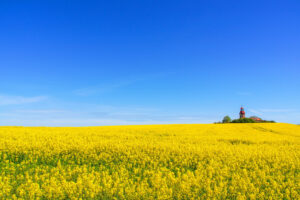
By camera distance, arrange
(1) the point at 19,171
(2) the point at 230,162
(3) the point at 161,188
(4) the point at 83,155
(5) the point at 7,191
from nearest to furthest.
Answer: (3) the point at 161,188, (5) the point at 7,191, (1) the point at 19,171, (2) the point at 230,162, (4) the point at 83,155

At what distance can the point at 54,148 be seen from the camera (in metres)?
10.4

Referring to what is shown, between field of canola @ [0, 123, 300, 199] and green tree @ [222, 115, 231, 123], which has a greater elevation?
green tree @ [222, 115, 231, 123]

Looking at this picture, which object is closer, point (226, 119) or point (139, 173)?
point (139, 173)

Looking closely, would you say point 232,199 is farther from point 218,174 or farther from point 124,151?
point 124,151

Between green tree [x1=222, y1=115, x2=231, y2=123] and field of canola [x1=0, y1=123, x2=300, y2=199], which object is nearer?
field of canola [x1=0, y1=123, x2=300, y2=199]

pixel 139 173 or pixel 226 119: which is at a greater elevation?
pixel 226 119

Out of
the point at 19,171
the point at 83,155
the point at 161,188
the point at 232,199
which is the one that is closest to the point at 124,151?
the point at 83,155

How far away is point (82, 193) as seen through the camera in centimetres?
557

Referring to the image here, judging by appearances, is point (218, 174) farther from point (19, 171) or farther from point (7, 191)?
point (19, 171)

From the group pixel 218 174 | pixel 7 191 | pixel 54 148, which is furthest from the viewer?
pixel 54 148

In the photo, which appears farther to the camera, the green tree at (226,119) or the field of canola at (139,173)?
the green tree at (226,119)

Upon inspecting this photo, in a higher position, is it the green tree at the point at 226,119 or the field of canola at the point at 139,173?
the green tree at the point at 226,119

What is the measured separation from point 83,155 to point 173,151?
4.16 metres

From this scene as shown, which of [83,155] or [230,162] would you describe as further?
[83,155]
